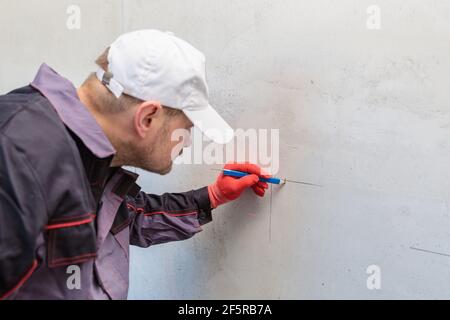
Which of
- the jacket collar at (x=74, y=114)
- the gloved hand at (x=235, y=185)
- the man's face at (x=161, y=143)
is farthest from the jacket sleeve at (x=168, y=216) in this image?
the jacket collar at (x=74, y=114)

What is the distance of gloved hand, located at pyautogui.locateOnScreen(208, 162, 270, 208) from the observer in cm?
101

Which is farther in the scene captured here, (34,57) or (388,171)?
(34,57)

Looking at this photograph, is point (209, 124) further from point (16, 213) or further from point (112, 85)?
point (16, 213)

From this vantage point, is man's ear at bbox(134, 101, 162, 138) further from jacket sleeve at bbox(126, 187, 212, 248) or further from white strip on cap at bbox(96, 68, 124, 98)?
jacket sleeve at bbox(126, 187, 212, 248)

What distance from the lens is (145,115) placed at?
79cm

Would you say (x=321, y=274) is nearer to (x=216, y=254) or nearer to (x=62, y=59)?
(x=216, y=254)

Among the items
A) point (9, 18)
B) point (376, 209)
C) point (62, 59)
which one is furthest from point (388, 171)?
point (9, 18)

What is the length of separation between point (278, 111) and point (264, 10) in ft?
0.69

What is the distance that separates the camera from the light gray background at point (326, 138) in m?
0.81

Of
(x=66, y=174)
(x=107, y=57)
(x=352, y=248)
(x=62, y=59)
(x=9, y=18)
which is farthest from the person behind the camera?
(x=9, y=18)

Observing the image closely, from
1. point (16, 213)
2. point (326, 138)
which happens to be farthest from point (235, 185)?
point (16, 213)

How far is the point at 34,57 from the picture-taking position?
4.62ft
